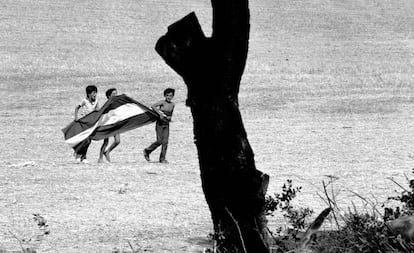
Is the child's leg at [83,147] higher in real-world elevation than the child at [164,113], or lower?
lower

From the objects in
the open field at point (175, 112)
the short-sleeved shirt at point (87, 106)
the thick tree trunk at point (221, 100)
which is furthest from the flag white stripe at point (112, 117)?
the thick tree trunk at point (221, 100)

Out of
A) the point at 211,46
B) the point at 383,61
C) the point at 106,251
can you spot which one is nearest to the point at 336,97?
the point at 383,61

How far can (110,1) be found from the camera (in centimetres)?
4409

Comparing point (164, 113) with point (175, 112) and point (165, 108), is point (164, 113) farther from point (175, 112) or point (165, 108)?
point (175, 112)

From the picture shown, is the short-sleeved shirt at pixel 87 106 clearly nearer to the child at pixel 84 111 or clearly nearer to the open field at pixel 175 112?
the child at pixel 84 111

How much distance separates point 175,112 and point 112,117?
9.68 m

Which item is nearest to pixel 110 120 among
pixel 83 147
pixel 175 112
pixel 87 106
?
pixel 87 106

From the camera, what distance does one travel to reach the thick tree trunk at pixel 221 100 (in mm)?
7648

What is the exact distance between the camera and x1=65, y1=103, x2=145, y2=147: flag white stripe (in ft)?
57.6

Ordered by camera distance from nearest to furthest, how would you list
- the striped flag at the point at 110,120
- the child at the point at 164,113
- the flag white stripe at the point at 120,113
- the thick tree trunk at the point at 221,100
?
the thick tree trunk at the point at 221,100
the child at the point at 164,113
the striped flag at the point at 110,120
the flag white stripe at the point at 120,113

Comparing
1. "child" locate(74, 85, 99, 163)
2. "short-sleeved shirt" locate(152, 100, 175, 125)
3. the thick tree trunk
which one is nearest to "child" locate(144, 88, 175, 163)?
"short-sleeved shirt" locate(152, 100, 175, 125)

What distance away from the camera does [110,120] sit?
58.4 ft

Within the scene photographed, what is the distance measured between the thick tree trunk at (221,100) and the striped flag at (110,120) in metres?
9.75

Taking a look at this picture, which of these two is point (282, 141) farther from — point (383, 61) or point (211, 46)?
point (383, 61)
